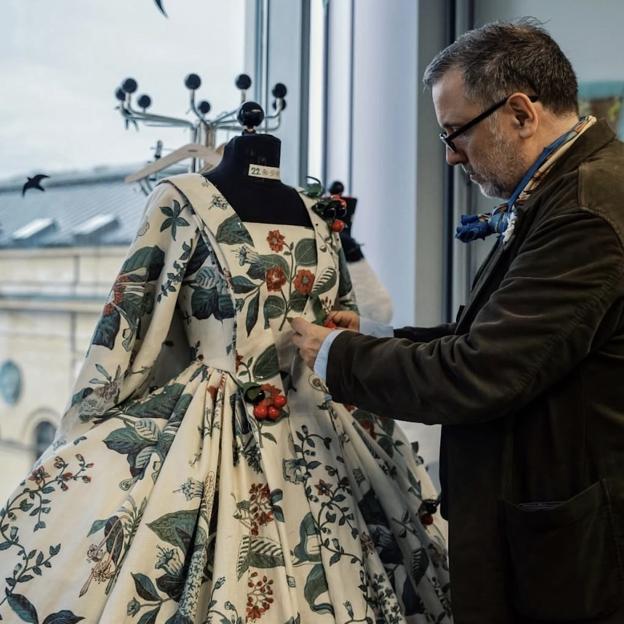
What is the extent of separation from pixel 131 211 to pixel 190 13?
1.79ft

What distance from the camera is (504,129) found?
1.12 m

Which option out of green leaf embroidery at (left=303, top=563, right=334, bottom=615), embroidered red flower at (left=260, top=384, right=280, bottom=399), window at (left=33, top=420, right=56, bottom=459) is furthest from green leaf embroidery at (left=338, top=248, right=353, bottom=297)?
window at (left=33, top=420, right=56, bottom=459)

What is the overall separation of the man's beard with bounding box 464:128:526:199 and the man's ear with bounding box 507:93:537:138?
0.08ft

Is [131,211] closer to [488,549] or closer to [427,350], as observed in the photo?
[427,350]

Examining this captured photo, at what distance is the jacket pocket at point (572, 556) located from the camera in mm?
1001

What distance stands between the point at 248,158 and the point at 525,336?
0.53 metres

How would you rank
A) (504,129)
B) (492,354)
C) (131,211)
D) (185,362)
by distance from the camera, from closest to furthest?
1. (492,354)
2. (504,129)
3. (185,362)
4. (131,211)

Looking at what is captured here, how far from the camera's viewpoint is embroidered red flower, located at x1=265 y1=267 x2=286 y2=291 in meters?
1.25

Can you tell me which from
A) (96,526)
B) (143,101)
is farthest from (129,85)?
(96,526)

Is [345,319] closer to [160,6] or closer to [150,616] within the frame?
[150,616]

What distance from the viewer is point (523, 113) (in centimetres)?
111

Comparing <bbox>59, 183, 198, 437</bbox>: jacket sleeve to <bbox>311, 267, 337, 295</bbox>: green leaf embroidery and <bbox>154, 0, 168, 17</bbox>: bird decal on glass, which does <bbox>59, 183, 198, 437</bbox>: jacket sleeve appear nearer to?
<bbox>311, 267, 337, 295</bbox>: green leaf embroidery

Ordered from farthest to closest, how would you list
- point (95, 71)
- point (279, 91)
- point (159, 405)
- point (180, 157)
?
1. point (95, 71)
2. point (279, 91)
3. point (180, 157)
4. point (159, 405)

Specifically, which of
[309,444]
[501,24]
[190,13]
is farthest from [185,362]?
[190,13]
